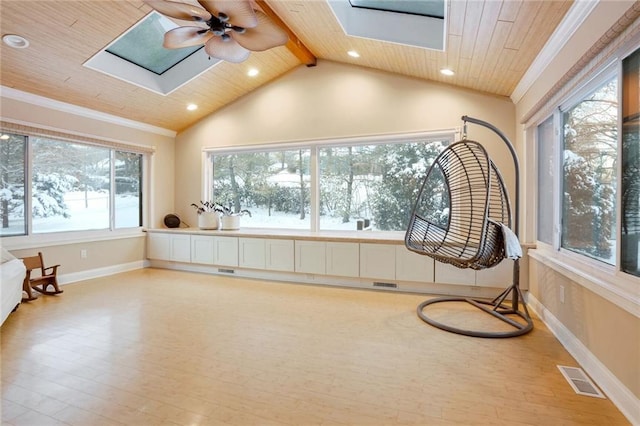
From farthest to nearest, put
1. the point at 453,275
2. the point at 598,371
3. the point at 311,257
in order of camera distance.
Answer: the point at 311,257
the point at 453,275
the point at 598,371

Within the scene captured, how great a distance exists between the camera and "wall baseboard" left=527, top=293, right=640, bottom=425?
1879 mm

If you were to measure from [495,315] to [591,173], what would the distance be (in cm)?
161

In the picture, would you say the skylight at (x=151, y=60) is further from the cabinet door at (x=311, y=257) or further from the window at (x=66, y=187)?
the cabinet door at (x=311, y=257)

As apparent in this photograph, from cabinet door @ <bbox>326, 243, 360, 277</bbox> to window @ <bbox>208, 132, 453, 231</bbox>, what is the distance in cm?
65

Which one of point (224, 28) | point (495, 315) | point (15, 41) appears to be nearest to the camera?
point (224, 28)

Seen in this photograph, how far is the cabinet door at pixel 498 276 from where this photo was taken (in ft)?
13.4

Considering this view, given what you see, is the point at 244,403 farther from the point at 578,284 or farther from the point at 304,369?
the point at 578,284

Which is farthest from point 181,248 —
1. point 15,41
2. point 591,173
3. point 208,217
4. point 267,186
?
point 591,173

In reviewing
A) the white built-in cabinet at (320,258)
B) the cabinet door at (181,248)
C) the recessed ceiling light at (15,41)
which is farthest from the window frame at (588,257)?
the recessed ceiling light at (15,41)

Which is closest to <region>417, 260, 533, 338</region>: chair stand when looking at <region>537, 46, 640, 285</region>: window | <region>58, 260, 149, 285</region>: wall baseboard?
<region>537, 46, 640, 285</region>: window

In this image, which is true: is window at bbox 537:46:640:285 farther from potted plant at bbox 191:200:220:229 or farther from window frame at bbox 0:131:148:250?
window frame at bbox 0:131:148:250

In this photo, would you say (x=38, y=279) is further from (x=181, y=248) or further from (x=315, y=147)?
(x=315, y=147)

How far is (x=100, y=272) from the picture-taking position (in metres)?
5.50

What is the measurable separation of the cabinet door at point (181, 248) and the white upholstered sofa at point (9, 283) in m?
2.32
